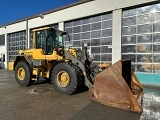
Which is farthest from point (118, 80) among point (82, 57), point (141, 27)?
point (141, 27)

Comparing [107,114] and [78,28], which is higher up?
[78,28]

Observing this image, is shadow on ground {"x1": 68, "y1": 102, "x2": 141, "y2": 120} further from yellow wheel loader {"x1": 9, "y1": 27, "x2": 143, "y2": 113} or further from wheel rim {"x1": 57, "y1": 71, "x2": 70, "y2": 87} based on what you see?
wheel rim {"x1": 57, "y1": 71, "x2": 70, "y2": 87}

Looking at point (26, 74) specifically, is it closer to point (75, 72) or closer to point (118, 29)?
point (75, 72)

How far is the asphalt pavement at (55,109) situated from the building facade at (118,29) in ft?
17.9

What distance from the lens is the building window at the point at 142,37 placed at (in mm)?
10992

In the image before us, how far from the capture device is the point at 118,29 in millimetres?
12422

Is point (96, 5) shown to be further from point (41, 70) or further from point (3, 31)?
point (3, 31)

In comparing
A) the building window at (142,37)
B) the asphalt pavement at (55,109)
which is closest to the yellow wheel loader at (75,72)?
the asphalt pavement at (55,109)

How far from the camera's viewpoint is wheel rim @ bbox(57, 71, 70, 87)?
301 inches

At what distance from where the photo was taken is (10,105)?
243 inches

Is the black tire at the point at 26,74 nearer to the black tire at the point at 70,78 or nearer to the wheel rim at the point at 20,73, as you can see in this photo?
the wheel rim at the point at 20,73

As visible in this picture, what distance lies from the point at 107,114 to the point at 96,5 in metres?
9.92

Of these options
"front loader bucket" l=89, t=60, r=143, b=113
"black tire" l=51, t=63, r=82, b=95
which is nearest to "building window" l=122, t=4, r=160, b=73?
"front loader bucket" l=89, t=60, r=143, b=113

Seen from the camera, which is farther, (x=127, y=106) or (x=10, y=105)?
(x=10, y=105)
